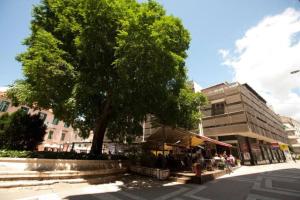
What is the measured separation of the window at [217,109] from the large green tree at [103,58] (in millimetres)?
19681

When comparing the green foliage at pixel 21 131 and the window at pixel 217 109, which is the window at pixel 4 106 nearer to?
the green foliage at pixel 21 131

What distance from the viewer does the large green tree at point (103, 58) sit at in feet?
32.5

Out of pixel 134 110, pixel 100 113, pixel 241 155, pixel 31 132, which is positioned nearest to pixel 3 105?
pixel 31 132

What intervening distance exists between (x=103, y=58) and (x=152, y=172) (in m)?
9.47

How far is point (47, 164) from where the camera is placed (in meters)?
10.2

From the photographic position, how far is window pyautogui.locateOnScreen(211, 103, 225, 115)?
30931 millimetres

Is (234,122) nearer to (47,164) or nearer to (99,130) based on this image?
(99,130)

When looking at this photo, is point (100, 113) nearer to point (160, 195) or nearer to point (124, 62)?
point (124, 62)

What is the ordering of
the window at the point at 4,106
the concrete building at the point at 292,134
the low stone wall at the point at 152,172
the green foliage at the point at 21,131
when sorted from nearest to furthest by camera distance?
1. the low stone wall at the point at 152,172
2. the green foliage at the point at 21,131
3. the window at the point at 4,106
4. the concrete building at the point at 292,134

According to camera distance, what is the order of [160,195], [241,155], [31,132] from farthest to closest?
1. [241,155]
2. [31,132]
3. [160,195]

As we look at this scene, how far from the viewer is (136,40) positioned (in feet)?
31.6

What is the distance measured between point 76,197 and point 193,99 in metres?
11.1

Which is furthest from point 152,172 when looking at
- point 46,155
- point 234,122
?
point 234,122

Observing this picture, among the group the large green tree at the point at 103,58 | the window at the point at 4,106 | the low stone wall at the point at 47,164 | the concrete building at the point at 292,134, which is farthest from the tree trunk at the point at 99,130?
the concrete building at the point at 292,134
